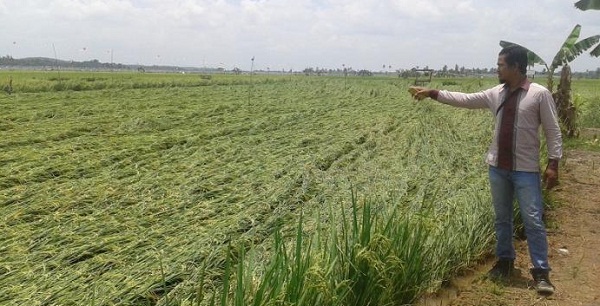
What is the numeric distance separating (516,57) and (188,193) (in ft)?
11.4

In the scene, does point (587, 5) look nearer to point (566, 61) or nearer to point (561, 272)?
point (566, 61)

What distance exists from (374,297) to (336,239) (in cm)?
41

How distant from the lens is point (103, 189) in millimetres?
5430

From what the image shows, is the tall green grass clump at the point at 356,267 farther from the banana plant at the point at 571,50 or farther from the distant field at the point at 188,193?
the banana plant at the point at 571,50

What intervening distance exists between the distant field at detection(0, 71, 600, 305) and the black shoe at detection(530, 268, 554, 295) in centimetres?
51

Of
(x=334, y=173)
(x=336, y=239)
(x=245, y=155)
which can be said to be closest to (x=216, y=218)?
(x=336, y=239)

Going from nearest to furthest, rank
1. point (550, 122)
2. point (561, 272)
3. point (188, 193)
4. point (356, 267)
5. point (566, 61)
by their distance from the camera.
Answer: point (356, 267), point (550, 122), point (561, 272), point (188, 193), point (566, 61)

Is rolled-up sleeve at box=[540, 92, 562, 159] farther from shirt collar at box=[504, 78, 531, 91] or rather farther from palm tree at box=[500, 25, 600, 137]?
palm tree at box=[500, 25, 600, 137]

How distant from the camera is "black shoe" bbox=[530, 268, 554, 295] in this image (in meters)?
3.40

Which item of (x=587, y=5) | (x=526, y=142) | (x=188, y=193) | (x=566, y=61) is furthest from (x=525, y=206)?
(x=566, y=61)

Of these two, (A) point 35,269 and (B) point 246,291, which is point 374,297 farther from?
(A) point 35,269

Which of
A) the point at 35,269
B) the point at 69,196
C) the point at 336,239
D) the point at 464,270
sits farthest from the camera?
the point at 69,196

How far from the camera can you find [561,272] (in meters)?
3.87

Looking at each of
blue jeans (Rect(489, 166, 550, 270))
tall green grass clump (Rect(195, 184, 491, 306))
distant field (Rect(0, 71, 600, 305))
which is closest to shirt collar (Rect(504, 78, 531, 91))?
blue jeans (Rect(489, 166, 550, 270))
